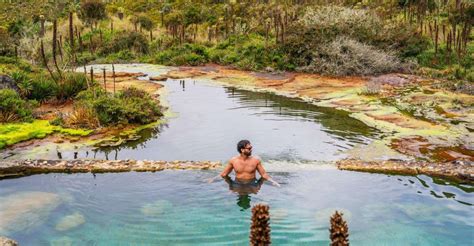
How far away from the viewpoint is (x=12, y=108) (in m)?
12.2

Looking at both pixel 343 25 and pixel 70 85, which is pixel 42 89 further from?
pixel 343 25

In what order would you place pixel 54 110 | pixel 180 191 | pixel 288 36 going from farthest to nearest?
1. pixel 288 36
2. pixel 54 110
3. pixel 180 191

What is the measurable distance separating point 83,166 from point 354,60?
520 inches

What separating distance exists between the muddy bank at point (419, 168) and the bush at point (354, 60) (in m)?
10.8

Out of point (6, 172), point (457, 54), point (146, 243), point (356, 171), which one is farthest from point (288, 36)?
point (146, 243)

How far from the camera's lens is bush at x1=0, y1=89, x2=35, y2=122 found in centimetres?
1191

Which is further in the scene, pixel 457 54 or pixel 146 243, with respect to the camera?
pixel 457 54

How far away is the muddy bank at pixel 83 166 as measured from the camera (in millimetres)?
9102

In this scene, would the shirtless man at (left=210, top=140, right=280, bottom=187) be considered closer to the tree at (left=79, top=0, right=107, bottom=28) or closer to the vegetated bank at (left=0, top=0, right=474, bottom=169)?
the vegetated bank at (left=0, top=0, right=474, bottom=169)

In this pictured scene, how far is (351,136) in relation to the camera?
11.4 m

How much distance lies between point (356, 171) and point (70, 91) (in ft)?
30.7

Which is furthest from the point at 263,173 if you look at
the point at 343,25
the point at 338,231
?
the point at 343,25

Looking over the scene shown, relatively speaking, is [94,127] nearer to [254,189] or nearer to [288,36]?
[254,189]

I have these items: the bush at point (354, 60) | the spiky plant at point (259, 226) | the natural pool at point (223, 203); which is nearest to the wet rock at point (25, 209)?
the natural pool at point (223, 203)
